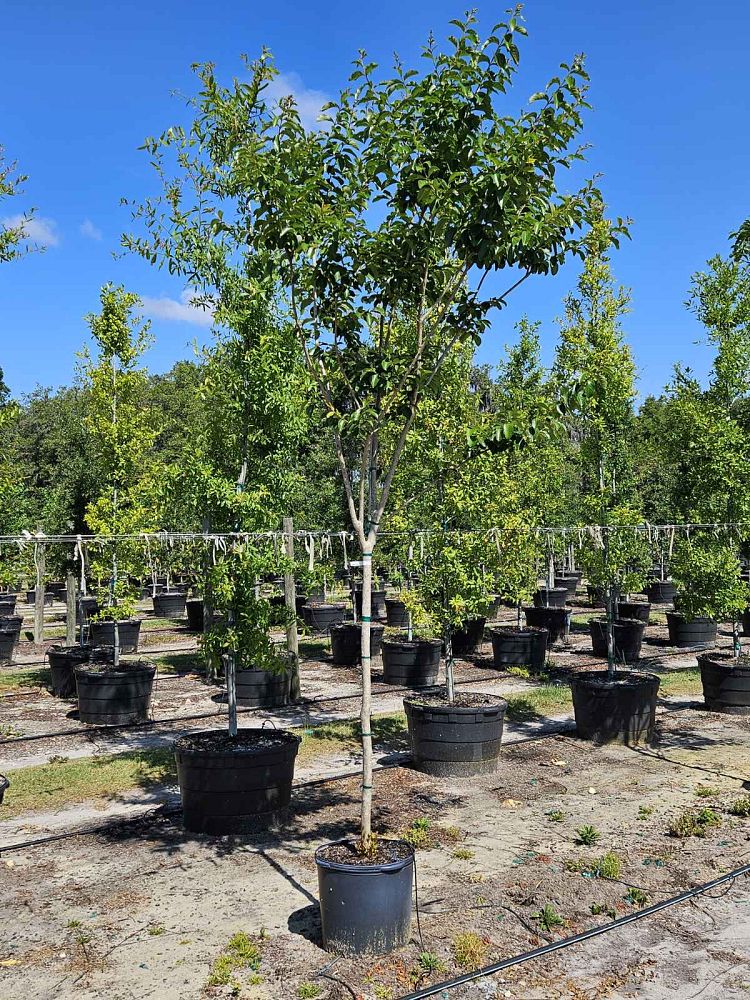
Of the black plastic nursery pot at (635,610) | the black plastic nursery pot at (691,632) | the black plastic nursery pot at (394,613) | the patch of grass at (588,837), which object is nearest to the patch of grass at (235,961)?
the patch of grass at (588,837)

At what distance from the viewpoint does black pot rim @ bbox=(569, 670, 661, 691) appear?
405 inches

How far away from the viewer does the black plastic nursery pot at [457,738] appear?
902 centimetres

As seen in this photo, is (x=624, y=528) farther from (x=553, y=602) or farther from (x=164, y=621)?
(x=164, y=621)

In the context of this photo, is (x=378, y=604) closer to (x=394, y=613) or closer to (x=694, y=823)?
(x=394, y=613)

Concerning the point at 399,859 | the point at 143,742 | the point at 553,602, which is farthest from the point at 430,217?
the point at 553,602

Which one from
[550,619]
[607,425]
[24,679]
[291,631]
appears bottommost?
[24,679]

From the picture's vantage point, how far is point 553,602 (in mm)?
24641

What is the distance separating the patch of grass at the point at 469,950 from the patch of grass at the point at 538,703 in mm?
6835

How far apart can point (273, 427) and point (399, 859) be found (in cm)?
543

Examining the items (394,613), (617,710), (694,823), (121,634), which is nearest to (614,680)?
(617,710)

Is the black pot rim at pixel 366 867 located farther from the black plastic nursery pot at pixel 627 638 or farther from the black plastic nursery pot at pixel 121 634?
the black plastic nursery pot at pixel 121 634

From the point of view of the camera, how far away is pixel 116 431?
13.0 m

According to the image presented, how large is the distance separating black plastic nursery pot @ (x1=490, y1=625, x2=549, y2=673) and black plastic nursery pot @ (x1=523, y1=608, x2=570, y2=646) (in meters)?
3.28

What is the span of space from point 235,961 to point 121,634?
1441cm
